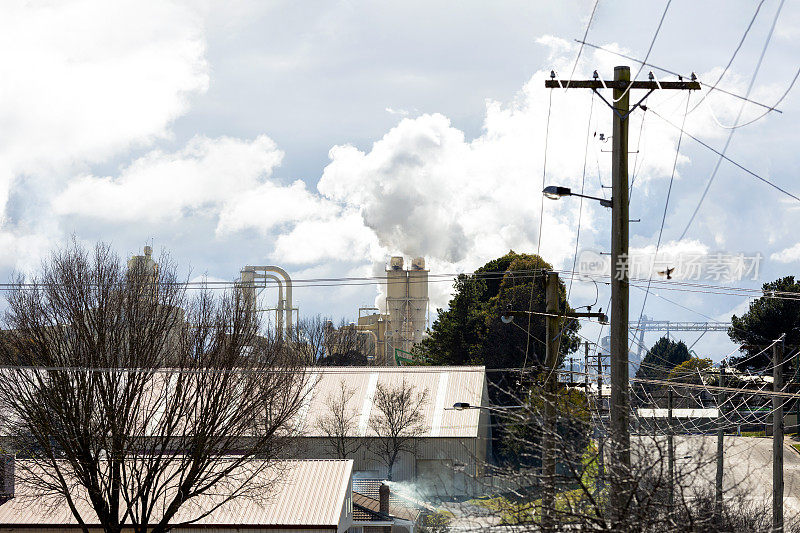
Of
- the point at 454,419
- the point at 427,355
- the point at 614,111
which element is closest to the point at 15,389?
the point at 614,111

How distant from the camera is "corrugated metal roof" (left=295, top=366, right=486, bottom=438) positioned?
43.1 meters

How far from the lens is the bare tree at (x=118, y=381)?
2270 cm

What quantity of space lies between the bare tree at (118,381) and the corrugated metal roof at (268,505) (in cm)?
73

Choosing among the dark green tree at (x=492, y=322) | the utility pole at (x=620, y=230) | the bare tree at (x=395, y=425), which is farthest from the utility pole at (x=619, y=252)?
the dark green tree at (x=492, y=322)

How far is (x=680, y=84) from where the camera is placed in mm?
13391

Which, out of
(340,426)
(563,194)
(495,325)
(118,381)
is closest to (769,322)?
(495,325)

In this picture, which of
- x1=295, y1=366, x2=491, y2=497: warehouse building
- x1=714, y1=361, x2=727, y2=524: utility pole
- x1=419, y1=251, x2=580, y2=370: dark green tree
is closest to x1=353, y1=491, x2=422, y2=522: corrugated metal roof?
x1=295, y1=366, x2=491, y2=497: warehouse building

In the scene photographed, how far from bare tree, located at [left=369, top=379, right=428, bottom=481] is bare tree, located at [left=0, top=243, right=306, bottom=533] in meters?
18.7

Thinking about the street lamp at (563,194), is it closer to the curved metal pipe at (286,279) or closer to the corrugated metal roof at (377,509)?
the corrugated metal roof at (377,509)

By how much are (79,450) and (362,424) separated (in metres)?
22.7

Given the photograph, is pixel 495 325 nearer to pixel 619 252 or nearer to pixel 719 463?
pixel 719 463

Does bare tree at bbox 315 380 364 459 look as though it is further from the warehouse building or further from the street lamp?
the street lamp

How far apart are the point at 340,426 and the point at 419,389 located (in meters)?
5.70

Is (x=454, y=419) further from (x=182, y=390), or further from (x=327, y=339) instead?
(x=327, y=339)
